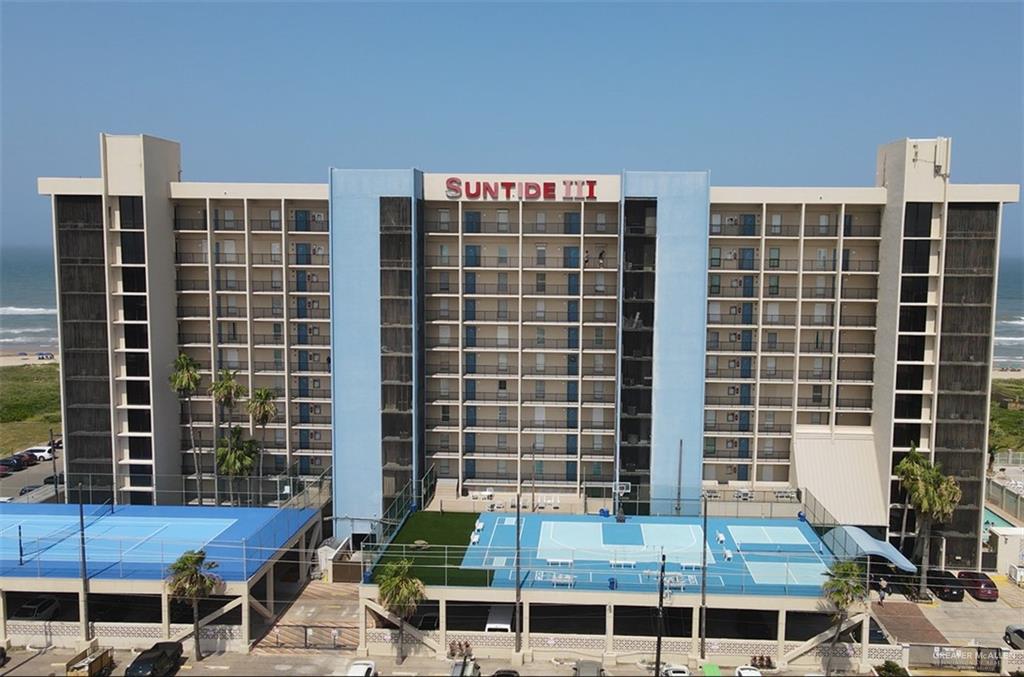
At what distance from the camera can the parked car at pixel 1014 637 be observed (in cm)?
4569

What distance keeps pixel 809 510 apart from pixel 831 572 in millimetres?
13095

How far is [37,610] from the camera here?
46.9m

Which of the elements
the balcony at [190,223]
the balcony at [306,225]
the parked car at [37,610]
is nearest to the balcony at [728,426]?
the balcony at [306,225]

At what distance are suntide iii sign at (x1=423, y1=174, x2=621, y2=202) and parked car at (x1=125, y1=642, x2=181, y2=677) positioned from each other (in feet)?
112

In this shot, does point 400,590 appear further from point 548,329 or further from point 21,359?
point 21,359

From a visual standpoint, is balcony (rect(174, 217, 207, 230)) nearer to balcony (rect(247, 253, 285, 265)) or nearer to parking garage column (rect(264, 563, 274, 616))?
balcony (rect(247, 253, 285, 265))

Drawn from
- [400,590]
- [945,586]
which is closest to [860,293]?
[945,586]

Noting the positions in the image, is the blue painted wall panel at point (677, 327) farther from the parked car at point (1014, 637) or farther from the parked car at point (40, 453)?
the parked car at point (40, 453)

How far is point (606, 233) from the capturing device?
60.2 metres

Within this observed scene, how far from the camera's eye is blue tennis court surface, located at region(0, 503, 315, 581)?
4556 cm

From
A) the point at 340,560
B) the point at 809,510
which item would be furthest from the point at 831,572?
the point at 340,560

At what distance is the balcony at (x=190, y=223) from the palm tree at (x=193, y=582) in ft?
90.5

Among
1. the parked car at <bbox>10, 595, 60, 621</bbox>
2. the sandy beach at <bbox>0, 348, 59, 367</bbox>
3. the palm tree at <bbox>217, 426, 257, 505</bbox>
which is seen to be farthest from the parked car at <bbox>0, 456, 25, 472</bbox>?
the sandy beach at <bbox>0, 348, 59, 367</bbox>

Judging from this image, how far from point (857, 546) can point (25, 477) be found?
7652cm
